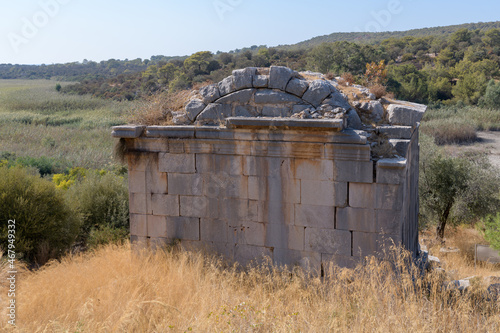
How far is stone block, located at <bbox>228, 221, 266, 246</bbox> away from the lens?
5996mm

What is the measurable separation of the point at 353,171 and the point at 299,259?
139cm

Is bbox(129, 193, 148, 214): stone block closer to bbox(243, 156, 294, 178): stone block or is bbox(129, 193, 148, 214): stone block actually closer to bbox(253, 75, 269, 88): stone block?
bbox(243, 156, 294, 178): stone block

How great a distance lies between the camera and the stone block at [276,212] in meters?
5.84

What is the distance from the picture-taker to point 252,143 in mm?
5844

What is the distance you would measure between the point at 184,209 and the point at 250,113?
1693 millimetres

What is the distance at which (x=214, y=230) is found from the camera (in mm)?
6230

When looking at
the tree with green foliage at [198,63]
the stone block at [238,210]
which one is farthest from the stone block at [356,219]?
the tree with green foliage at [198,63]

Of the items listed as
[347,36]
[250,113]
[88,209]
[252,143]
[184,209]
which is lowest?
[88,209]

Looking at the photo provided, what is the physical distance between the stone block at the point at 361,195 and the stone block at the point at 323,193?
0.29 feet

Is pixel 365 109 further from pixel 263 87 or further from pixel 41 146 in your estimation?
pixel 41 146

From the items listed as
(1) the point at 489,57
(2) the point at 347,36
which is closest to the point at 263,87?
A: (1) the point at 489,57

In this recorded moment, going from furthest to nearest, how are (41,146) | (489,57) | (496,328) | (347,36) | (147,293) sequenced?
(347,36) → (489,57) → (41,146) → (147,293) → (496,328)

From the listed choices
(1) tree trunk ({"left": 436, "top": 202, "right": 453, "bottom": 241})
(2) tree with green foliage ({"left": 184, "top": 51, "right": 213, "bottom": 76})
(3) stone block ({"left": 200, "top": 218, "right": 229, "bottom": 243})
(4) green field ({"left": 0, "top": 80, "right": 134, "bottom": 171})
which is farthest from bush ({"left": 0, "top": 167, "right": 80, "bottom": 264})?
(2) tree with green foliage ({"left": 184, "top": 51, "right": 213, "bottom": 76})

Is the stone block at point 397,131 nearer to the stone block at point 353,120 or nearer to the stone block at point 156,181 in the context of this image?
the stone block at point 353,120
